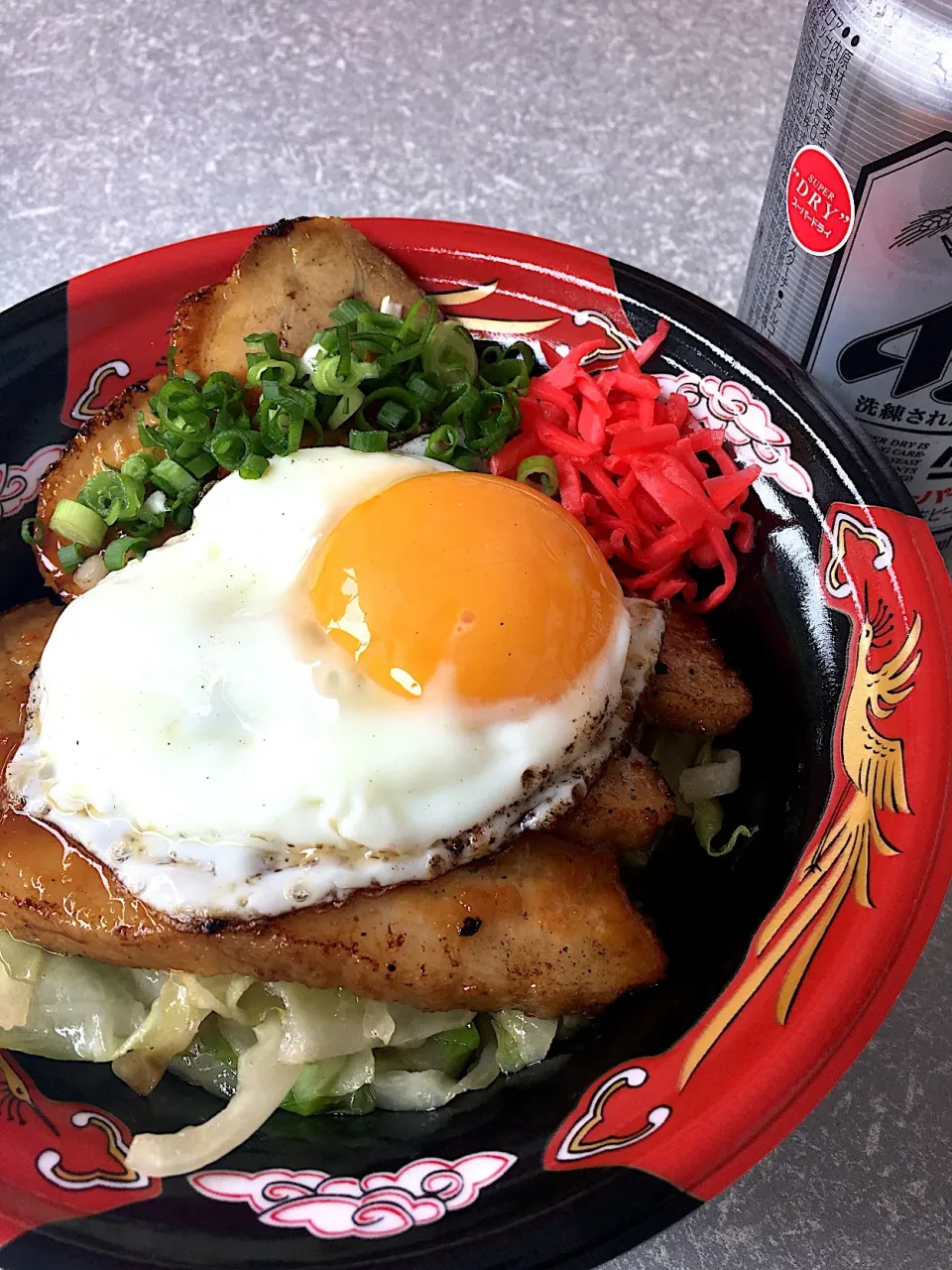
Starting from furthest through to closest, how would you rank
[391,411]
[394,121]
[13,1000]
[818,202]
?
[394,121]
[391,411]
[818,202]
[13,1000]

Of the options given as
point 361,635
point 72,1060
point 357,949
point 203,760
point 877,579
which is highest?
point 877,579

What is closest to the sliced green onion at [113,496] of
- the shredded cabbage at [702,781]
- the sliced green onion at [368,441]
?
the sliced green onion at [368,441]

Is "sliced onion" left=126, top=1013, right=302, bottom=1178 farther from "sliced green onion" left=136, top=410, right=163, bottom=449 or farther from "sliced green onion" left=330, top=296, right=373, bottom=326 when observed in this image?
"sliced green onion" left=330, top=296, right=373, bottom=326

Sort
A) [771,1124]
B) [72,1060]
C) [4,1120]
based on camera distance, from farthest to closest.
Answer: [72,1060]
[4,1120]
[771,1124]

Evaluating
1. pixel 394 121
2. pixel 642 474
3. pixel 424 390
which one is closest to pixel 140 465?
pixel 424 390

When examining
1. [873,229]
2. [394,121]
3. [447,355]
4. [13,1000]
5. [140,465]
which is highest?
[873,229]

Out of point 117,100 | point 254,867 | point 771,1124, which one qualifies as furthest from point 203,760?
point 117,100

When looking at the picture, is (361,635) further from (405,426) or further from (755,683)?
(755,683)

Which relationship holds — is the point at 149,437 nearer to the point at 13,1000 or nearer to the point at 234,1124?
the point at 13,1000
